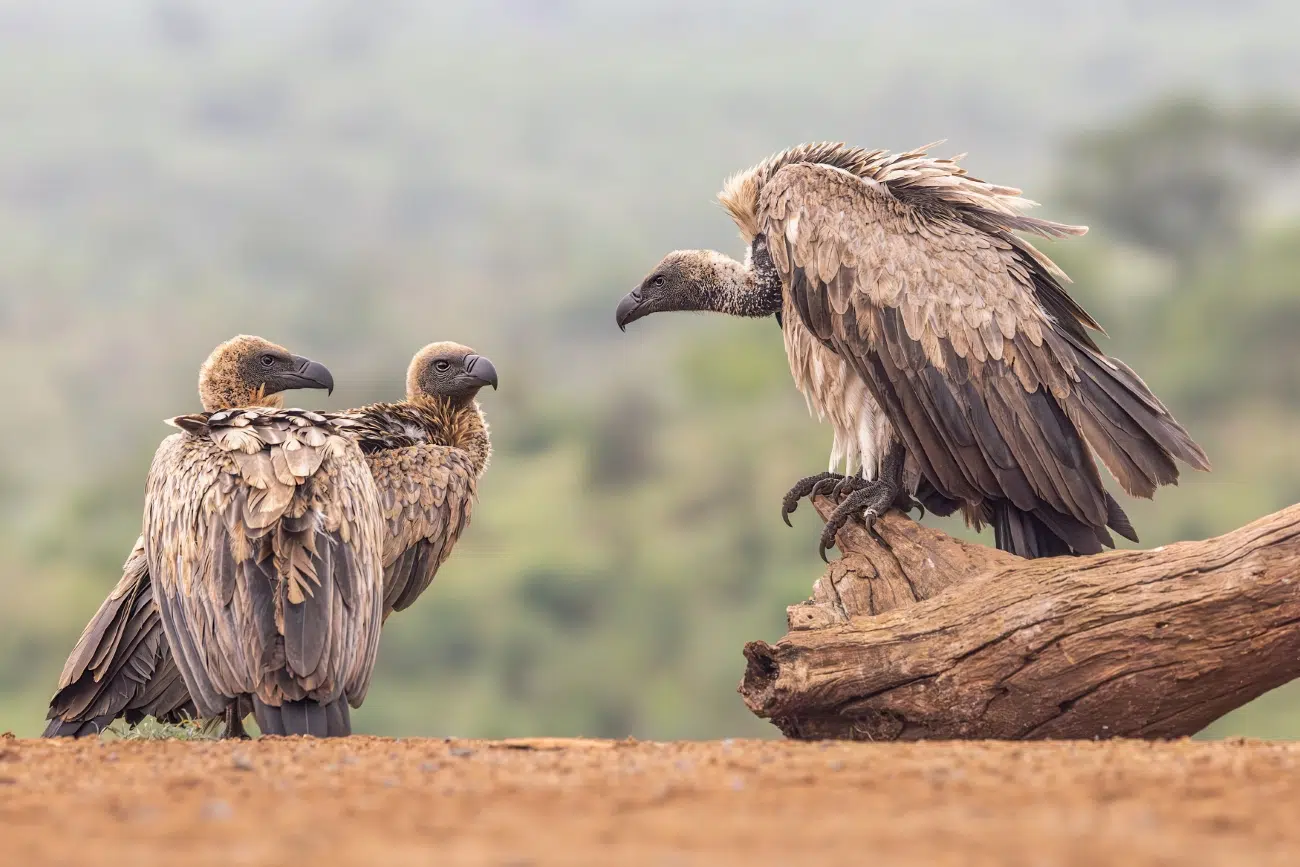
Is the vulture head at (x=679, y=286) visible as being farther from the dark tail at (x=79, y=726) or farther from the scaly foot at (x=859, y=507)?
the dark tail at (x=79, y=726)

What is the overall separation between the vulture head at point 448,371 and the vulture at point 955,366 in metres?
2.16

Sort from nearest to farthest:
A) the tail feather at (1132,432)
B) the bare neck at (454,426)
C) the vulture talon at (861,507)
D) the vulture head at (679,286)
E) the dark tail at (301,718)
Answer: the dark tail at (301,718) < the tail feather at (1132,432) < the vulture talon at (861,507) < the vulture head at (679,286) < the bare neck at (454,426)

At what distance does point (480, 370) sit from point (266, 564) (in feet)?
9.66

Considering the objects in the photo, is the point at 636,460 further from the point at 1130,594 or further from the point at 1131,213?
the point at 1130,594

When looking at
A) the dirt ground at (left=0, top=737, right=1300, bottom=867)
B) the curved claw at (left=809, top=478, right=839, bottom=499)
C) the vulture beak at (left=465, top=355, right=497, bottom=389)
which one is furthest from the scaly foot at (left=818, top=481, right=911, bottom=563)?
the vulture beak at (left=465, top=355, right=497, bottom=389)

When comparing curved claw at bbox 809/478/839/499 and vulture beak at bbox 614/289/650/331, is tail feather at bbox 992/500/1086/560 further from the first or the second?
vulture beak at bbox 614/289/650/331

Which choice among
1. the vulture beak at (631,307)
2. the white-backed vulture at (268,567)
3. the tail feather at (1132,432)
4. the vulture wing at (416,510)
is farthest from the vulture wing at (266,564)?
the tail feather at (1132,432)

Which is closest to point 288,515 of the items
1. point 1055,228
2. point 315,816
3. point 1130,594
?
point 315,816

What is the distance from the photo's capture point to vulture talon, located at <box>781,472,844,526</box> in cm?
787

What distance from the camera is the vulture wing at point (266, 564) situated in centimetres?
625

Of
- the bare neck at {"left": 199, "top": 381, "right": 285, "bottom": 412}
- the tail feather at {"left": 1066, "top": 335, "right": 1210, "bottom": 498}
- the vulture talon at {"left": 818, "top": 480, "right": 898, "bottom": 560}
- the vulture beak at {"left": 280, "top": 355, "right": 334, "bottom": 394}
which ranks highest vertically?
the vulture beak at {"left": 280, "top": 355, "right": 334, "bottom": 394}

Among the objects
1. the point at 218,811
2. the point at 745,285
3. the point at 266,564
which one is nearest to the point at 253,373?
the point at 266,564

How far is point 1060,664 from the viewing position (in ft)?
20.1

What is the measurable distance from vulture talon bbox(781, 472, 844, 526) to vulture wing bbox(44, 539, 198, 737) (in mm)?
3260
